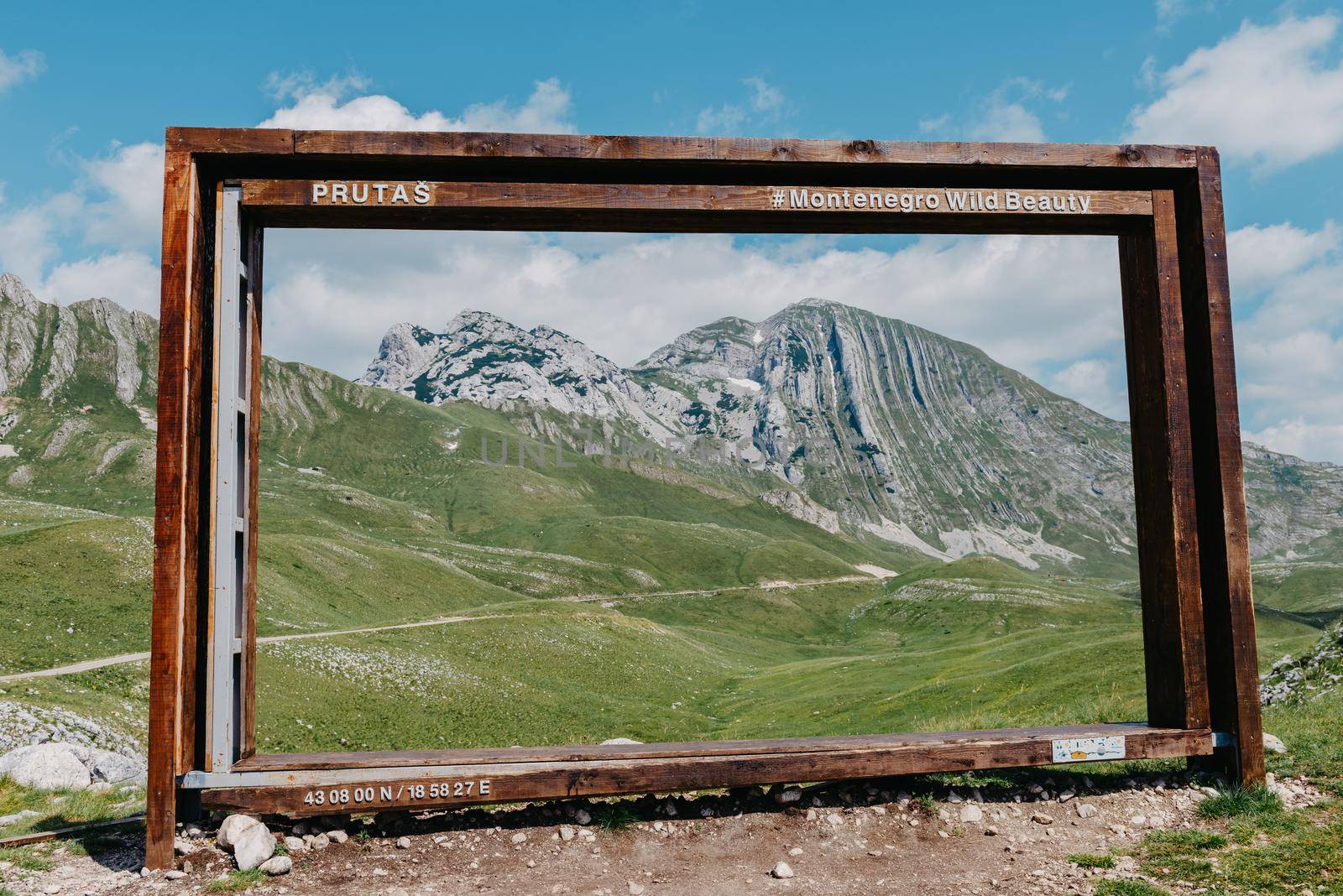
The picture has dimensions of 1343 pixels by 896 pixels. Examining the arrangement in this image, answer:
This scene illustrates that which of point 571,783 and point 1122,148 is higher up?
point 1122,148

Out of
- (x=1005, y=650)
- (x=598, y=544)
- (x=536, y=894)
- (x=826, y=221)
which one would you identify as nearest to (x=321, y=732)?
(x=536, y=894)

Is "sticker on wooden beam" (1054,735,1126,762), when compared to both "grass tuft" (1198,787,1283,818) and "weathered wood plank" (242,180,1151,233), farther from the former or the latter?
"weathered wood plank" (242,180,1151,233)

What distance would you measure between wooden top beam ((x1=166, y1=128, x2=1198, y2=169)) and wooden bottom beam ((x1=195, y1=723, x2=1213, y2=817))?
7786 millimetres

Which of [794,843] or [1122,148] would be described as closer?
[794,843]

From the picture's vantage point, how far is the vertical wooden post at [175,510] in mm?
10039

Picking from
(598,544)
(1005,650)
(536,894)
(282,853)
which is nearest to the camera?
(536,894)

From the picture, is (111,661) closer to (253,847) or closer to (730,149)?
(253,847)

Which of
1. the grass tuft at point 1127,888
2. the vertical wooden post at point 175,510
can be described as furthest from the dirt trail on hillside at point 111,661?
the grass tuft at point 1127,888

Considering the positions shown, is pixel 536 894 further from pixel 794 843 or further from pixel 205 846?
pixel 205 846

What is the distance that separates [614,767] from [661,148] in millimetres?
8049

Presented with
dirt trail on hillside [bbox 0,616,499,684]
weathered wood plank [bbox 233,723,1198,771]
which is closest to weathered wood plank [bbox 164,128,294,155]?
weathered wood plank [bbox 233,723,1198,771]

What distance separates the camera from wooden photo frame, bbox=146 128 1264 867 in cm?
1050

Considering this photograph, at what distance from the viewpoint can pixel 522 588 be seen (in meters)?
129

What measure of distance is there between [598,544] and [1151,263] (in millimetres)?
181517
